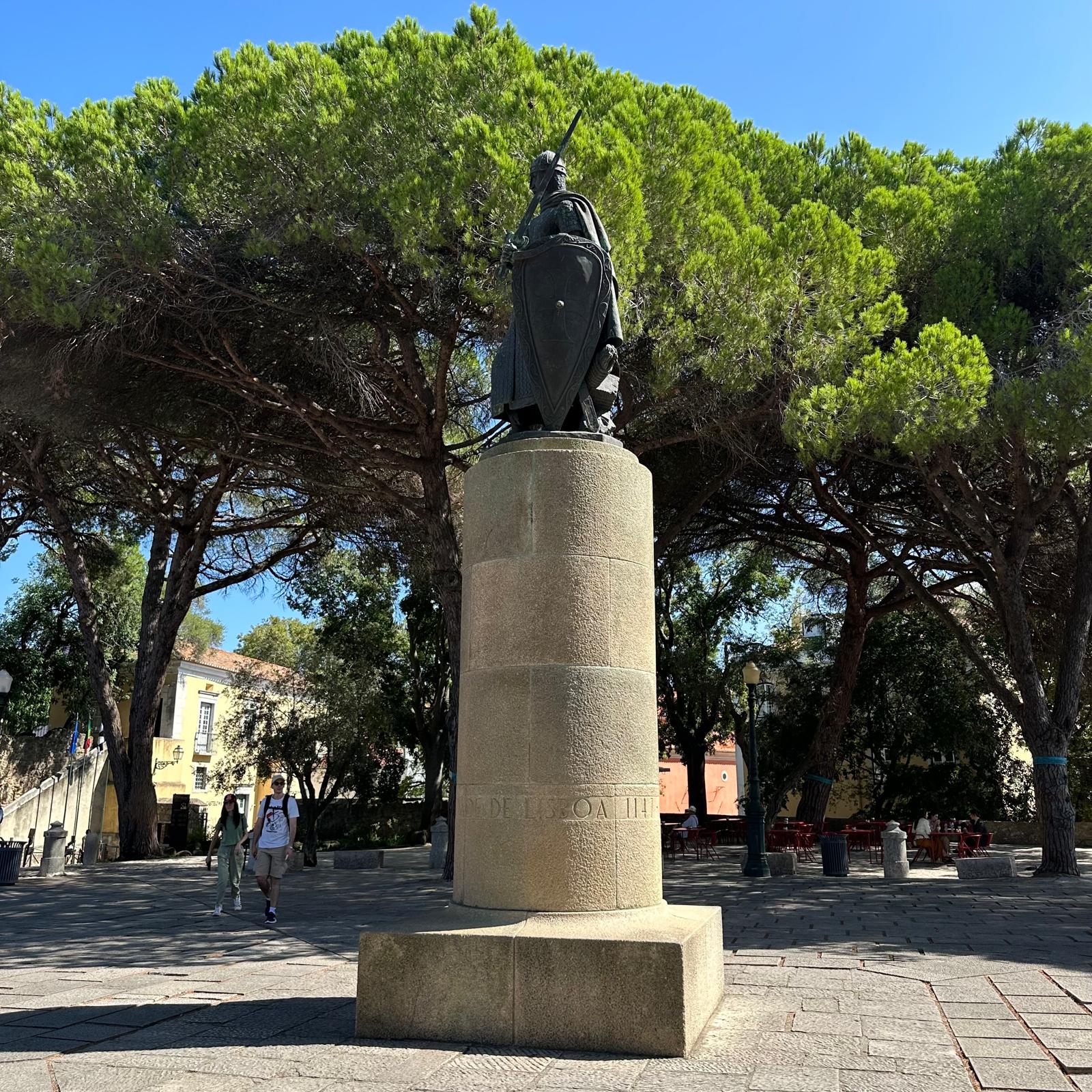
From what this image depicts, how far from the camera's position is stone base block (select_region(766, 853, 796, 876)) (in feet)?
51.7

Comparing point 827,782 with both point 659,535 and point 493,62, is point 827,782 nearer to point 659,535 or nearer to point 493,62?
point 659,535

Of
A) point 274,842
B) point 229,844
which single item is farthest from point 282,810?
point 229,844

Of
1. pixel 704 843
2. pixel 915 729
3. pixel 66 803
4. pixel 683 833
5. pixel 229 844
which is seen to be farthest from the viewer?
pixel 915 729

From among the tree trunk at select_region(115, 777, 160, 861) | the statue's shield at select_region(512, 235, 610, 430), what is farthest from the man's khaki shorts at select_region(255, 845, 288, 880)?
the tree trunk at select_region(115, 777, 160, 861)

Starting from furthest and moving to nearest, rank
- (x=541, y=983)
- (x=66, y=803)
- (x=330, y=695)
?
(x=66, y=803) → (x=330, y=695) → (x=541, y=983)

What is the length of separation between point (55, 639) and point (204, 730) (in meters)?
8.66

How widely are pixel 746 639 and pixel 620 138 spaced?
56.9 ft

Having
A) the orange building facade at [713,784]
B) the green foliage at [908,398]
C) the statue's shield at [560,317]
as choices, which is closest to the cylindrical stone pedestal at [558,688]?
the statue's shield at [560,317]

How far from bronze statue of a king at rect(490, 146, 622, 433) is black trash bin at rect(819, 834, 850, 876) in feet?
38.1

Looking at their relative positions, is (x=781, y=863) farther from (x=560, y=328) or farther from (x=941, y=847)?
(x=560, y=328)

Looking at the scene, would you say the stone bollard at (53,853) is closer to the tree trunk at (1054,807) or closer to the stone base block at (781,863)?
the stone base block at (781,863)

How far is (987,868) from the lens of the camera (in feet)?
47.5

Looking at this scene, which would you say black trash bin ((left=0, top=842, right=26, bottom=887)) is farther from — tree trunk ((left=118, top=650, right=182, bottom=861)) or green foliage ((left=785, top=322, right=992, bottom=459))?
green foliage ((left=785, top=322, right=992, bottom=459))

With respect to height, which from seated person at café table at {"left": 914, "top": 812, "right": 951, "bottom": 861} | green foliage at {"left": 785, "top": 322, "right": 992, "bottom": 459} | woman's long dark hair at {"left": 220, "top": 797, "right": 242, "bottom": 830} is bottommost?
seated person at café table at {"left": 914, "top": 812, "right": 951, "bottom": 861}
